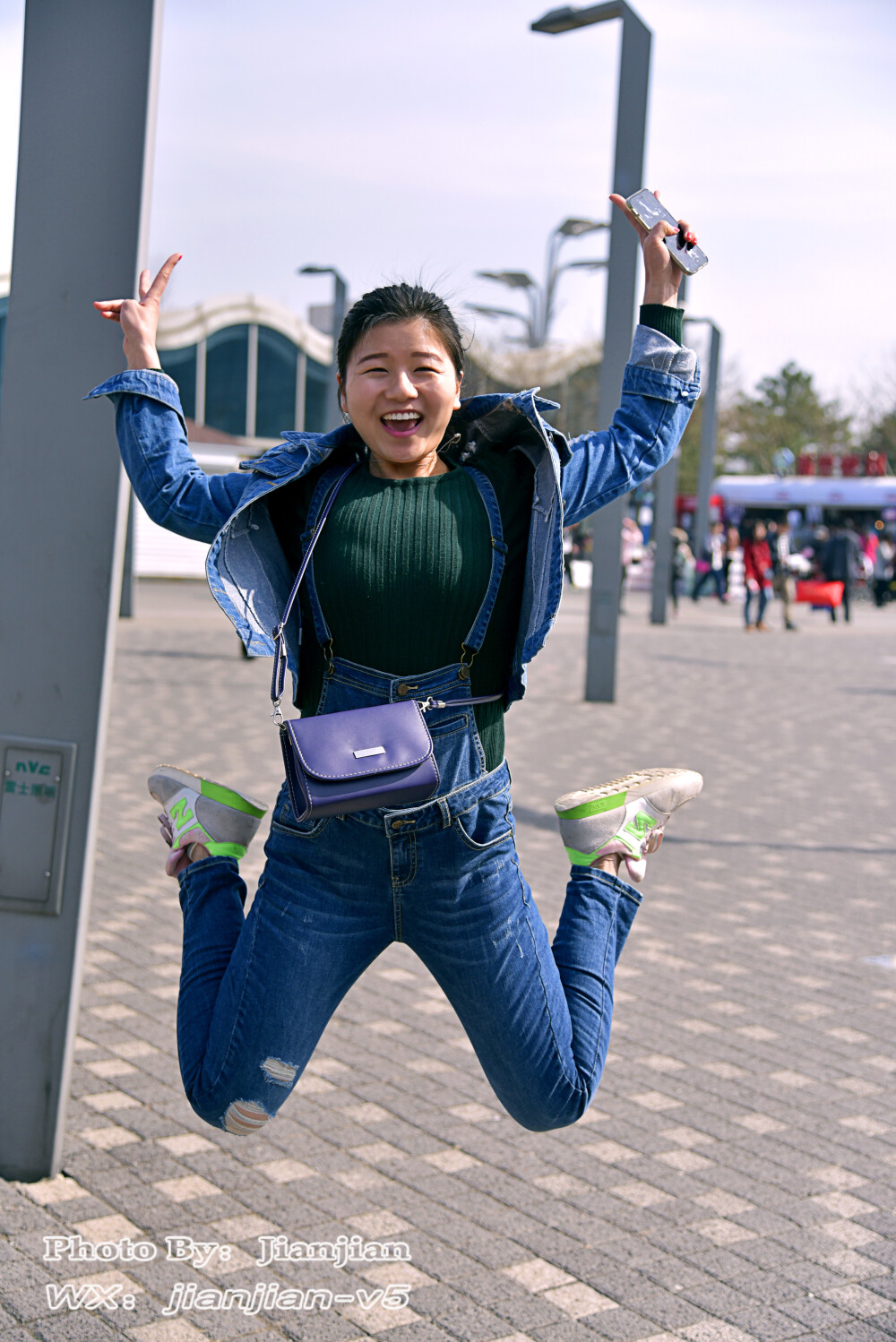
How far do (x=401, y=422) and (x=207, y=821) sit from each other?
0.88 meters

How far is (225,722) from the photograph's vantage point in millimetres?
11672

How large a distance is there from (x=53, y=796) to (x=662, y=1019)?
2.44m

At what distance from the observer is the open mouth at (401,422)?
8.54 feet

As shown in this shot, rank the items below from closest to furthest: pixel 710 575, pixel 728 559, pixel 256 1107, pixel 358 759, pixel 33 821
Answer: pixel 358 759, pixel 256 1107, pixel 33 821, pixel 728 559, pixel 710 575

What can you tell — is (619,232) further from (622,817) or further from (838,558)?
(838,558)

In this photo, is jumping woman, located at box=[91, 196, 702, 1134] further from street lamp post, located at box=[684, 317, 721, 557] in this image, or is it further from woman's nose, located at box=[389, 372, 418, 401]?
street lamp post, located at box=[684, 317, 721, 557]

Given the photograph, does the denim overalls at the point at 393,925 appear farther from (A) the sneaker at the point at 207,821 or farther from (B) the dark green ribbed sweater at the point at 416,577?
(A) the sneaker at the point at 207,821

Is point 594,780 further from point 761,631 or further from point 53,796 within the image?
point 761,631

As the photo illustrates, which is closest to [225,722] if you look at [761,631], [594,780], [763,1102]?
[594,780]

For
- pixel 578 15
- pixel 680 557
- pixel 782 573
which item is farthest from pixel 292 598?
pixel 680 557

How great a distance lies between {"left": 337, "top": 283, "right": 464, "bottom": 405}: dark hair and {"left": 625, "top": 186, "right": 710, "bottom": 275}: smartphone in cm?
40

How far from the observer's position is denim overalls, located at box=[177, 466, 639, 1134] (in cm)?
258

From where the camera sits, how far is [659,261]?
8.90 feet

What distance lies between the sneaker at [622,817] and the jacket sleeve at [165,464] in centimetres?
88
